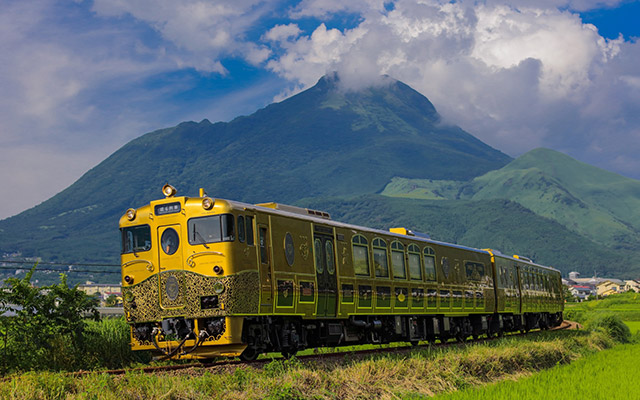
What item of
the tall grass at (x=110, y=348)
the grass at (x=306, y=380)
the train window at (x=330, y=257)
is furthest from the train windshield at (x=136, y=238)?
the train window at (x=330, y=257)

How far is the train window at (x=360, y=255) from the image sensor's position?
1964 centimetres

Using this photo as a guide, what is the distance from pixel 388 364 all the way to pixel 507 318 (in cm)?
2006

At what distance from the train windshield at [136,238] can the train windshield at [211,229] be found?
1.21 metres

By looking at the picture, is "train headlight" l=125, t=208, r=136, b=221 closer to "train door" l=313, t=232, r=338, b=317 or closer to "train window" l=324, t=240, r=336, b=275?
"train door" l=313, t=232, r=338, b=317

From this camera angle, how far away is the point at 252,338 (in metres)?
15.7

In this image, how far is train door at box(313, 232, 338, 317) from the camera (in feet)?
58.2

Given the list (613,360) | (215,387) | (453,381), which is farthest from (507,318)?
(215,387)

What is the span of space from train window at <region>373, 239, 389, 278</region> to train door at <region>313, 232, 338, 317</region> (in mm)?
2489

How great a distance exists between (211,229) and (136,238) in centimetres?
213

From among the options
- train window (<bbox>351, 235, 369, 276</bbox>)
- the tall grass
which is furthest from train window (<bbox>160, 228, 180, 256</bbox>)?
train window (<bbox>351, 235, 369, 276</bbox>)

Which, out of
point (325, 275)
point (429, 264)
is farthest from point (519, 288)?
point (325, 275)

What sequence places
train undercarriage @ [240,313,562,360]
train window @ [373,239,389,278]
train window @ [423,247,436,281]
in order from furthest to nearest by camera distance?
train window @ [423,247,436,281]
train window @ [373,239,389,278]
train undercarriage @ [240,313,562,360]

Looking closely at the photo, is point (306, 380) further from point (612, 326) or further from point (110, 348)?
point (612, 326)

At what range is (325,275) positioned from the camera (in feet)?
59.2
